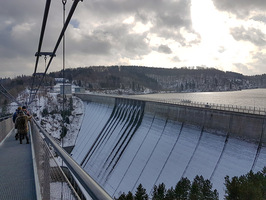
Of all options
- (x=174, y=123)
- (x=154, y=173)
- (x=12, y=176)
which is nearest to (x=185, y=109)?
(x=174, y=123)

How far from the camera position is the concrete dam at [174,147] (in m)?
13.5

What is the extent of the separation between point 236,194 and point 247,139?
598 centimetres

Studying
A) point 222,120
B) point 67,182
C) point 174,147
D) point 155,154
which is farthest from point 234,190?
point 155,154

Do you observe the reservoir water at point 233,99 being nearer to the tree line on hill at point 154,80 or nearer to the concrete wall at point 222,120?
the concrete wall at point 222,120

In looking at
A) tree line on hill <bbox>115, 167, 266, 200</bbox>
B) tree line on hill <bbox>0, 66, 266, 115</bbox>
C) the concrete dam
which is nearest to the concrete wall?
the concrete dam

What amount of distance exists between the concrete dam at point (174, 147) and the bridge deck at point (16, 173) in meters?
10.8

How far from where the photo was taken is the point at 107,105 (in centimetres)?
3803

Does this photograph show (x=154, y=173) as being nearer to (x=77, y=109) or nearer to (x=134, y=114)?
(x=134, y=114)

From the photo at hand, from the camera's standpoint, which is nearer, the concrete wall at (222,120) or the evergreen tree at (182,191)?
the evergreen tree at (182,191)

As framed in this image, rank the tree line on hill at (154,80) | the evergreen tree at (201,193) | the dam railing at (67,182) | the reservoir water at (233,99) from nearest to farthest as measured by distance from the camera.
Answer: the dam railing at (67,182) → the evergreen tree at (201,193) → the reservoir water at (233,99) → the tree line on hill at (154,80)

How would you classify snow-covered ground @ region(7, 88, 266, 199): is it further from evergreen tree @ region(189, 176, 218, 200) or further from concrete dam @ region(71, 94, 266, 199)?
evergreen tree @ region(189, 176, 218, 200)

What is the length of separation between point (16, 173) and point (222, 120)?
13.9 metres

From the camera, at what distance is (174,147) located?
1770 centimetres

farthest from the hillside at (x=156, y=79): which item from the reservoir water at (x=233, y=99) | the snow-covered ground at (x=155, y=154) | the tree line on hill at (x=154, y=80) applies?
the snow-covered ground at (x=155, y=154)
